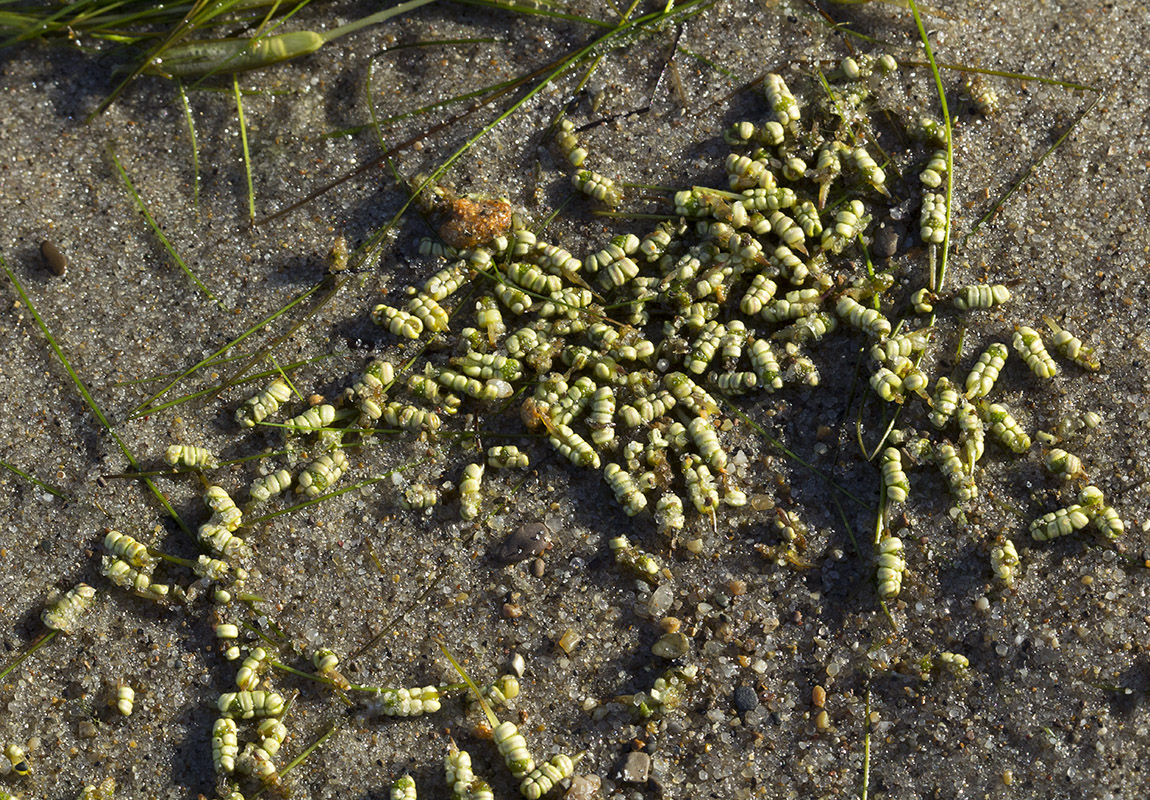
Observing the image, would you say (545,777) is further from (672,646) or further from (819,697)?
(819,697)

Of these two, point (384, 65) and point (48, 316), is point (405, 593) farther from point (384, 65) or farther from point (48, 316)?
point (384, 65)

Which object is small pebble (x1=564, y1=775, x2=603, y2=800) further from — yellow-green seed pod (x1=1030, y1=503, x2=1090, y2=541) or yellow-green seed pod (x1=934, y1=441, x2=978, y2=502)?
yellow-green seed pod (x1=1030, y1=503, x2=1090, y2=541)

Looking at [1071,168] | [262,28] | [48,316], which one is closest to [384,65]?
[262,28]

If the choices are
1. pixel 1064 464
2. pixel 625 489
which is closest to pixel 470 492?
pixel 625 489

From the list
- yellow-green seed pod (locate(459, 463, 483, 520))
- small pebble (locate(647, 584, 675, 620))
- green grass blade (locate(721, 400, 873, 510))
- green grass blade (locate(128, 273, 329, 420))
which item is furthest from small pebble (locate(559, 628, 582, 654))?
green grass blade (locate(128, 273, 329, 420))

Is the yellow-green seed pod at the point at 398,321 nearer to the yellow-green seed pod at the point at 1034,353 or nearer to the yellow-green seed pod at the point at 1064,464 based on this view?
the yellow-green seed pod at the point at 1034,353
